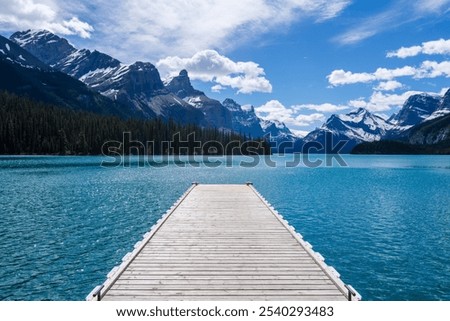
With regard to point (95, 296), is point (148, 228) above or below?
below

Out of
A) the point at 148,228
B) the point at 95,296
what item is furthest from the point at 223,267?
the point at 148,228

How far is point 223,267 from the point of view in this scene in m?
11.9

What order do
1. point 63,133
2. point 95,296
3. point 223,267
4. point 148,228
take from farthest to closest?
point 63,133, point 148,228, point 223,267, point 95,296

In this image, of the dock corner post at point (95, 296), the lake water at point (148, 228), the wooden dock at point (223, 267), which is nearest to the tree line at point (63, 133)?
the lake water at point (148, 228)

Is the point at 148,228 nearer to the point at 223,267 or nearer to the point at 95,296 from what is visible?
the point at 223,267

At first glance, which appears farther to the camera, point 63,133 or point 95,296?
point 63,133

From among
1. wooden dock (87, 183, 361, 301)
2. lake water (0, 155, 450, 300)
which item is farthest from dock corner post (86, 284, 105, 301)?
lake water (0, 155, 450, 300)

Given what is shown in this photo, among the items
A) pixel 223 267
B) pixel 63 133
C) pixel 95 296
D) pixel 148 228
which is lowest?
pixel 148 228

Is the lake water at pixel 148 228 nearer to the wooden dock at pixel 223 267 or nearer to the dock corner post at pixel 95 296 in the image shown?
the wooden dock at pixel 223 267

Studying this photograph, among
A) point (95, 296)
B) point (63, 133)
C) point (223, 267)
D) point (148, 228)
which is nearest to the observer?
point (95, 296)

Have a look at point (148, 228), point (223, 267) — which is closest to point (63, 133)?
point (148, 228)

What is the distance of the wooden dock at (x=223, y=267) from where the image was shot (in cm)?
973

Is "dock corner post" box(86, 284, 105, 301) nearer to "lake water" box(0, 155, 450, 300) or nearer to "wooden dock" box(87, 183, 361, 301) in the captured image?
"wooden dock" box(87, 183, 361, 301)
